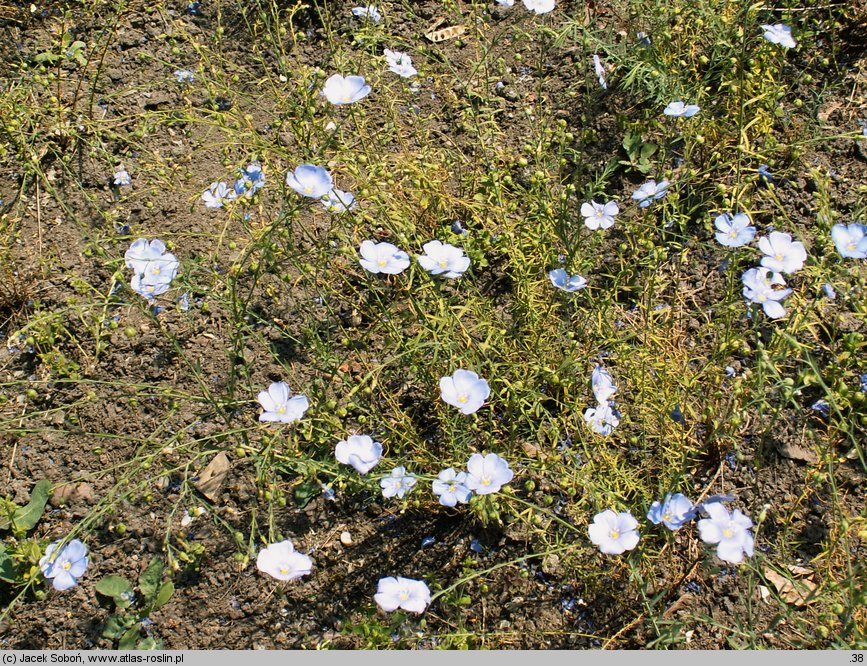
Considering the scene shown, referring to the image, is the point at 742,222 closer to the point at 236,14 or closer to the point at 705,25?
the point at 705,25

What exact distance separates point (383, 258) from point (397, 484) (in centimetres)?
64

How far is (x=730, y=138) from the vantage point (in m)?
2.68

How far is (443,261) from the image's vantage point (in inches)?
87.5

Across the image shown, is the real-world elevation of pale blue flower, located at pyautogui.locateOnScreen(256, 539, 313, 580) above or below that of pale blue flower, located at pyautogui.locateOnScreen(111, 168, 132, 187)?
below

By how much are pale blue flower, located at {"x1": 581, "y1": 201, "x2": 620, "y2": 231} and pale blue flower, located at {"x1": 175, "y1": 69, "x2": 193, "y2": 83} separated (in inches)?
64.7

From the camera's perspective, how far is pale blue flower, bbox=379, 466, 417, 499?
2094 millimetres

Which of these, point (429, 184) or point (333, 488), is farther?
point (429, 184)

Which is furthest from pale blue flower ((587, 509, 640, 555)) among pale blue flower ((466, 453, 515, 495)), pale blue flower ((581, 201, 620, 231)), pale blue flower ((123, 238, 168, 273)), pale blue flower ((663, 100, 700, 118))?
pale blue flower ((123, 238, 168, 273))

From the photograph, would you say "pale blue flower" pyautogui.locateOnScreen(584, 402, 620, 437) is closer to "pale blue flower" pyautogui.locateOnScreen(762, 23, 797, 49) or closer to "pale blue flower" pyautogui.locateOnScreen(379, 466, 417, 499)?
"pale blue flower" pyautogui.locateOnScreen(379, 466, 417, 499)

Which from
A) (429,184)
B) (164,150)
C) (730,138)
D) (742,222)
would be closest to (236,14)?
(164,150)

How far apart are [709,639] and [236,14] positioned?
10.0 ft

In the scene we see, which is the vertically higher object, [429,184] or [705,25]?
[705,25]

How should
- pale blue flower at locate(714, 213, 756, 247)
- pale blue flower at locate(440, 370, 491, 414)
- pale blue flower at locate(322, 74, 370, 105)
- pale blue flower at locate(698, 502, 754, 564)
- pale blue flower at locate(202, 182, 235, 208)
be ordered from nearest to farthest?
1. pale blue flower at locate(698, 502, 754, 564)
2. pale blue flower at locate(440, 370, 491, 414)
3. pale blue flower at locate(714, 213, 756, 247)
4. pale blue flower at locate(322, 74, 370, 105)
5. pale blue flower at locate(202, 182, 235, 208)

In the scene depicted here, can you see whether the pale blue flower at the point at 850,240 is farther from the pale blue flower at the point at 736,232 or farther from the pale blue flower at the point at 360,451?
the pale blue flower at the point at 360,451
